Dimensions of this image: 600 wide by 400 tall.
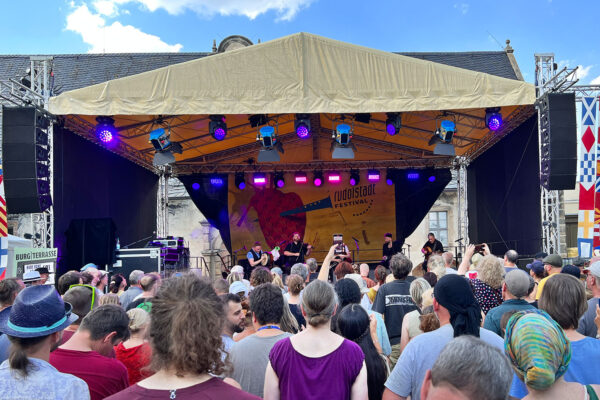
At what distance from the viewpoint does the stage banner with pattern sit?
13.9 m

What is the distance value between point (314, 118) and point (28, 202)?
6.24 m

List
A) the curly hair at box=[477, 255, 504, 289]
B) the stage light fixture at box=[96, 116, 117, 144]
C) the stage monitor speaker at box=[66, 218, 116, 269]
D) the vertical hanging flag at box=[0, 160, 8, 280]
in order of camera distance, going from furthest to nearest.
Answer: the stage monitor speaker at box=[66, 218, 116, 269] < the stage light fixture at box=[96, 116, 117, 144] < the vertical hanging flag at box=[0, 160, 8, 280] < the curly hair at box=[477, 255, 504, 289]

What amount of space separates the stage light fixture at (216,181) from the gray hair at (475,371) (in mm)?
12639

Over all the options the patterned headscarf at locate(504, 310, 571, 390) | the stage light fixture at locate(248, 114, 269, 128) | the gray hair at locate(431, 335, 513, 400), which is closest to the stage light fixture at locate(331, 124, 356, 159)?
the stage light fixture at locate(248, 114, 269, 128)

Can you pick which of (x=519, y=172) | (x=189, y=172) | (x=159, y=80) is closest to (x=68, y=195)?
(x=159, y=80)

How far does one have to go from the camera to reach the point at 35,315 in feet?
5.78

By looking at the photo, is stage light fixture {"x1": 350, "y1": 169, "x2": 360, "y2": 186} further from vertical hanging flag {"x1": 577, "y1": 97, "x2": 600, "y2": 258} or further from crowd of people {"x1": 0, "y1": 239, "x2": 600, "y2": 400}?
crowd of people {"x1": 0, "y1": 239, "x2": 600, "y2": 400}

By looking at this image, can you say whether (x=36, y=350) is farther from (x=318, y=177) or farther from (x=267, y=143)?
(x=318, y=177)

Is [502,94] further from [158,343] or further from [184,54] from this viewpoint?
[184,54]

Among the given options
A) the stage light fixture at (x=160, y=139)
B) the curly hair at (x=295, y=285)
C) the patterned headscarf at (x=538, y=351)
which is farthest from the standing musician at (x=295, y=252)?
the patterned headscarf at (x=538, y=351)

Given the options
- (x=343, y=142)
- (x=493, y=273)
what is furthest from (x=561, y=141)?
(x=493, y=273)

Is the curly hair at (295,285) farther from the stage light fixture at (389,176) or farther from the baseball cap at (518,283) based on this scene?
the stage light fixture at (389,176)

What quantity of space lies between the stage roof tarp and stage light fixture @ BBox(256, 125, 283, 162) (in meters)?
1.48

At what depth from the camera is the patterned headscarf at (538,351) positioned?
1.48m
